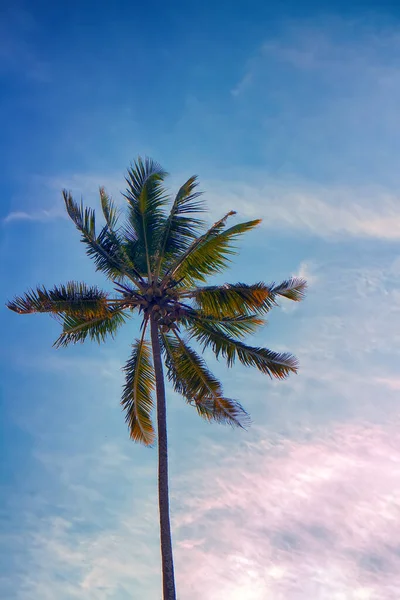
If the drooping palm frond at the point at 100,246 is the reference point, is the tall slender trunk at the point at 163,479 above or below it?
below

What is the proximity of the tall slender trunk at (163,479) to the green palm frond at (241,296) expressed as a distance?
5.88 feet

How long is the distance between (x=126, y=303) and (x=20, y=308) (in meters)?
3.27

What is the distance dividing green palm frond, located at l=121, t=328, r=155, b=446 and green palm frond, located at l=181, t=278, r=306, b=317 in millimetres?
2793

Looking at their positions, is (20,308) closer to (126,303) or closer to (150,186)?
(126,303)

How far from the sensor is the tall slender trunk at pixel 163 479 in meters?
16.7

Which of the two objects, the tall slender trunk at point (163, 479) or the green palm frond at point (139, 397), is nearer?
the tall slender trunk at point (163, 479)

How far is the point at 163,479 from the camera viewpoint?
18297 mm

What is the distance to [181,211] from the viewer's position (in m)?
22.2

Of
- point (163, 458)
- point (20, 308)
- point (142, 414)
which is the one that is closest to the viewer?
point (163, 458)

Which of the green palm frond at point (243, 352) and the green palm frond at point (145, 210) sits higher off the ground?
the green palm frond at point (145, 210)

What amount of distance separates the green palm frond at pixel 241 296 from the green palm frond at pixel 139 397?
2.79 meters

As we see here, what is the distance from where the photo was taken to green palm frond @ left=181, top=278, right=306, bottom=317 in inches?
804

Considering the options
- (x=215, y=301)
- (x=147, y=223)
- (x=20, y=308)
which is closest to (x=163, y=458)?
(x=215, y=301)

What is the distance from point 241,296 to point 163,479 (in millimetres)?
5998
